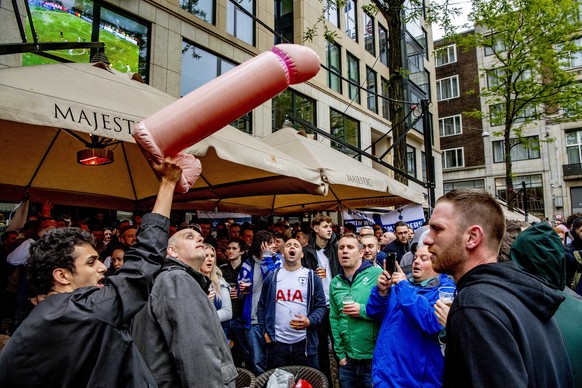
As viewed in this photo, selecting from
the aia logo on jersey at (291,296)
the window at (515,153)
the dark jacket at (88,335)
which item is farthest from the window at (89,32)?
the window at (515,153)

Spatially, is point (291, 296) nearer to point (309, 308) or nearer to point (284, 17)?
point (309, 308)

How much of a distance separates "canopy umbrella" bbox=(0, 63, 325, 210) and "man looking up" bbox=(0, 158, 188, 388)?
57.7 inches

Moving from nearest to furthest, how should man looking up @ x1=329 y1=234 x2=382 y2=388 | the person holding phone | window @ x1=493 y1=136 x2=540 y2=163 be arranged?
the person holding phone
man looking up @ x1=329 y1=234 x2=382 y2=388
window @ x1=493 y1=136 x2=540 y2=163

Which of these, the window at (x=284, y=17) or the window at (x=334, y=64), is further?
the window at (x=334, y=64)

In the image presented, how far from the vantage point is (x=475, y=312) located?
55.4 inches

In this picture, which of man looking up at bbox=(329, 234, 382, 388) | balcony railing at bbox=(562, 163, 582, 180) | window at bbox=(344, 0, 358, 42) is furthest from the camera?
balcony railing at bbox=(562, 163, 582, 180)

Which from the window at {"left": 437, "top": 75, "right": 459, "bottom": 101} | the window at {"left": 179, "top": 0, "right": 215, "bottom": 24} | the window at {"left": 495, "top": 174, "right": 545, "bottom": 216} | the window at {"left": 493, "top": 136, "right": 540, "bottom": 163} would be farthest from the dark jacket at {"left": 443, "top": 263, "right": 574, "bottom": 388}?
the window at {"left": 437, "top": 75, "right": 459, "bottom": 101}

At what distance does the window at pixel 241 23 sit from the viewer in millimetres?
13078

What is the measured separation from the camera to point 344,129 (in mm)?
18375

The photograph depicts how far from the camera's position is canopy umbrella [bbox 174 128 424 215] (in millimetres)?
5863

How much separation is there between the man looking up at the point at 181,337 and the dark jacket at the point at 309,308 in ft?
7.21

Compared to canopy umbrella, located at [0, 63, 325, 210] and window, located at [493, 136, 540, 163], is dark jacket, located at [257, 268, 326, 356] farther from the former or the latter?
window, located at [493, 136, 540, 163]

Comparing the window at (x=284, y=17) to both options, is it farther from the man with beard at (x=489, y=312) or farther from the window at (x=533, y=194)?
the window at (x=533, y=194)

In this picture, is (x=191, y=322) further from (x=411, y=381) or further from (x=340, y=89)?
(x=340, y=89)
